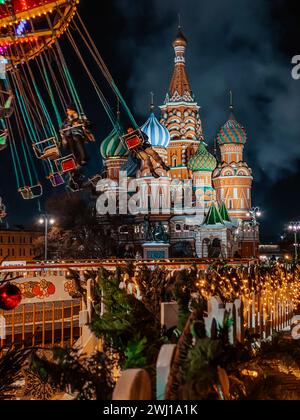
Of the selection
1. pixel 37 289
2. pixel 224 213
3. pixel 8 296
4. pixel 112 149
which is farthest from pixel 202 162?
pixel 8 296

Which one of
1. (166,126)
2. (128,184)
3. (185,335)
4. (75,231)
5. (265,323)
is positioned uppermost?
(166,126)

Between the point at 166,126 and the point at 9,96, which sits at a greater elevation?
the point at 166,126

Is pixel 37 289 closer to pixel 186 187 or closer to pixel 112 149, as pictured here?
pixel 186 187

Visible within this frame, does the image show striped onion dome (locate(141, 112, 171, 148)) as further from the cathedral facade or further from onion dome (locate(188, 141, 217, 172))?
onion dome (locate(188, 141, 217, 172))

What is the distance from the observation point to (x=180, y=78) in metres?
71.2

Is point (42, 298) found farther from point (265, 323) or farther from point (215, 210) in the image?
point (215, 210)

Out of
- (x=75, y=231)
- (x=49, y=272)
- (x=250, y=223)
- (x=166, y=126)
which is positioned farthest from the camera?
(x=166, y=126)

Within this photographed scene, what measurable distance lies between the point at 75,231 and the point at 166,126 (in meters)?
23.0

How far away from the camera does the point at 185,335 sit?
3.26 metres

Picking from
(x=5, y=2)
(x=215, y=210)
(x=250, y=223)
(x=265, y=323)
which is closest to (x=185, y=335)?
(x=265, y=323)

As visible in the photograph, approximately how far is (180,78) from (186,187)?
53.3 feet

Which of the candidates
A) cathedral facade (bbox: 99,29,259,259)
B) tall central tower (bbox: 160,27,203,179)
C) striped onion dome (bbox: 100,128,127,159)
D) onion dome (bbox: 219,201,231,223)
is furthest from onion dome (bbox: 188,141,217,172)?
striped onion dome (bbox: 100,128,127,159)

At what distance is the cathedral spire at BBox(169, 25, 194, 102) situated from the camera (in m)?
69.6

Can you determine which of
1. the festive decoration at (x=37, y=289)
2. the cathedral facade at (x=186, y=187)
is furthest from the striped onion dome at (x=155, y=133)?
the festive decoration at (x=37, y=289)
